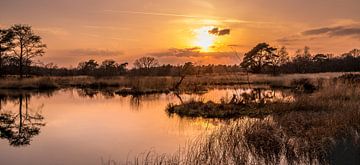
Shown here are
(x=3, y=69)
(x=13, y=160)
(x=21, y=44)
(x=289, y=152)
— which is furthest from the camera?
(x=3, y=69)

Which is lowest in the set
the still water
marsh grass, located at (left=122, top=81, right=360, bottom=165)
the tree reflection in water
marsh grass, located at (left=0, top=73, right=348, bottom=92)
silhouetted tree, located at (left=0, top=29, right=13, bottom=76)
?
the tree reflection in water

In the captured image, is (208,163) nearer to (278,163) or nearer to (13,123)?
(278,163)

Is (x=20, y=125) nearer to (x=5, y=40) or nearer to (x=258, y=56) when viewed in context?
(x=5, y=40)

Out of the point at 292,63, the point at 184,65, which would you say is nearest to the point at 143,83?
the point at 184,65

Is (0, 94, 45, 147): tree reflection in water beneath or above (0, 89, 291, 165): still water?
beneath

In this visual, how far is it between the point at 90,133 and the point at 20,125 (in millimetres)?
4888

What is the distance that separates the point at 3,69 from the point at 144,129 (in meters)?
48.4

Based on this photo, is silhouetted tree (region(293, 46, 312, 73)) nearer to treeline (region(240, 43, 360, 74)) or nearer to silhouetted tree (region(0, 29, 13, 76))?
treeline (region(240, 43, 360, 74))

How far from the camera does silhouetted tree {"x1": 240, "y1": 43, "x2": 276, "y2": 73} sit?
69.7 m

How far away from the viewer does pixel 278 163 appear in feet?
29.2

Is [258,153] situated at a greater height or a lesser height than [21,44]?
lesser

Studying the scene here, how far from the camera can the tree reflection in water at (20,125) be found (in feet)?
46.6

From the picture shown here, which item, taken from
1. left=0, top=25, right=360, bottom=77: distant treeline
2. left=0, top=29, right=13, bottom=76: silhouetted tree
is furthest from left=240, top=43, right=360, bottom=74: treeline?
left=0, top=29, right=13, bottom=76: silhouetted tree

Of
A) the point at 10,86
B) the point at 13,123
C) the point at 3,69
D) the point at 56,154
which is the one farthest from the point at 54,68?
the point at 56,154
